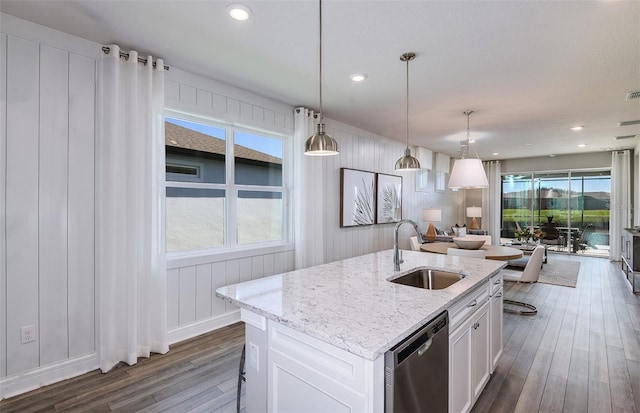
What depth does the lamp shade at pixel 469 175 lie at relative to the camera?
12.3ft

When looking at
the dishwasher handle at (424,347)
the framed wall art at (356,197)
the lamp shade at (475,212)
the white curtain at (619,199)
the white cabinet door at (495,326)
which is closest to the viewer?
the dishwasher handle at (424,347)

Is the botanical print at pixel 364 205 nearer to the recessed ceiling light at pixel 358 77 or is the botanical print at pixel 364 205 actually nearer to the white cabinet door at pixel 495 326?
the recessed ceiling light at pixel 358 77

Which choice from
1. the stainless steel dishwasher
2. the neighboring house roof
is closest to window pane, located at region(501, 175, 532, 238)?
the neighboring house roof

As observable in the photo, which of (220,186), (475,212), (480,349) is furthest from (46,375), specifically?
(475,212)

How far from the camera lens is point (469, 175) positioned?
3.77 meters

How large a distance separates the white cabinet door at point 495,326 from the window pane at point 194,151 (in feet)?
9.27

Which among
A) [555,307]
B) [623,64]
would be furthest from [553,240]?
[623,64]

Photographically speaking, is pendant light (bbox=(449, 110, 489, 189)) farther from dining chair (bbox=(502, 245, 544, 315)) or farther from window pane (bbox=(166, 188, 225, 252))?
window pane (bbox=(166, 188, 225, 252))

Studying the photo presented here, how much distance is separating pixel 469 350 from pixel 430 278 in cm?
58

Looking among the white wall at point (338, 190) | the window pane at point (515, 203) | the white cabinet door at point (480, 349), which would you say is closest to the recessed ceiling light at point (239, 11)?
the white cabinet door at point (480, 349)

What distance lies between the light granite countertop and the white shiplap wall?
156cm

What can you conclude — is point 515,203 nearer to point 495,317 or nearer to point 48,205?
point 495,317

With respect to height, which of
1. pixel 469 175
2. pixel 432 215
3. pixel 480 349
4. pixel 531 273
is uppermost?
pixel 469 175

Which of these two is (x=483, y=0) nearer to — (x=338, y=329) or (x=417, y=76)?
(x=417, y=76)
